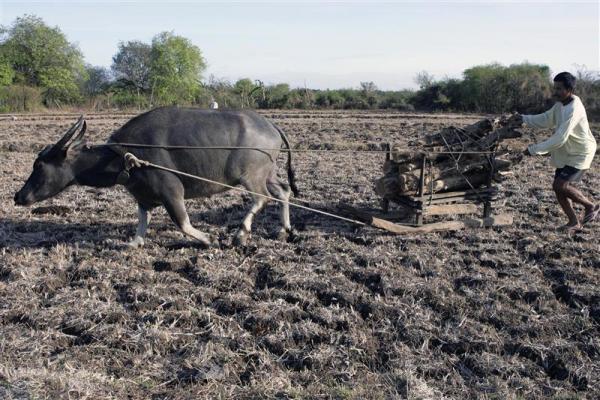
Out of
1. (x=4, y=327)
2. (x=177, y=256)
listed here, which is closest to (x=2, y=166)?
(x=177, y=256)

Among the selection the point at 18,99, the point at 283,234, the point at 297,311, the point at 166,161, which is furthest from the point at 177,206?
Answer: the point at 18,99

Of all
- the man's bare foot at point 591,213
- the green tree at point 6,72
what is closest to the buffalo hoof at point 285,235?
the man's bare foot at point 591,213

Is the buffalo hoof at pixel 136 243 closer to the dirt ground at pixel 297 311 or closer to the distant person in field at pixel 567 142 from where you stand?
the dirt ground at pixel 297 311

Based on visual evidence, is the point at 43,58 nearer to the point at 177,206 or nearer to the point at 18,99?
the point at 18,99

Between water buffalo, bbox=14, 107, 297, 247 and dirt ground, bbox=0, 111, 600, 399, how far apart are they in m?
0.55

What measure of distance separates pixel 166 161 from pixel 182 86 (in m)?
47.9

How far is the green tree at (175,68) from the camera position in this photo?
169ft

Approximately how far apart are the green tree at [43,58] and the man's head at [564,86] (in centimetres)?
4354

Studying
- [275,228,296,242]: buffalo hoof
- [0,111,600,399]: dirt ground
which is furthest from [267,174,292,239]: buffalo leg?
[0,111,600,399]: dirt ground

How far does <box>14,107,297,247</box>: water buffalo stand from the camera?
18.6ft

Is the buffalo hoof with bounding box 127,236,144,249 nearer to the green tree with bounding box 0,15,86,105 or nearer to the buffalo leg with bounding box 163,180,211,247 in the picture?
the buffalo leg with bounding box 163,180,211,247

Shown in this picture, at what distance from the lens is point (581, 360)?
3.71 m

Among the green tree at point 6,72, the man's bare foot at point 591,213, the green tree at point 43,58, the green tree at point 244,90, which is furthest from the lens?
the green tree at point 43,58

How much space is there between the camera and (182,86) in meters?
51.6
